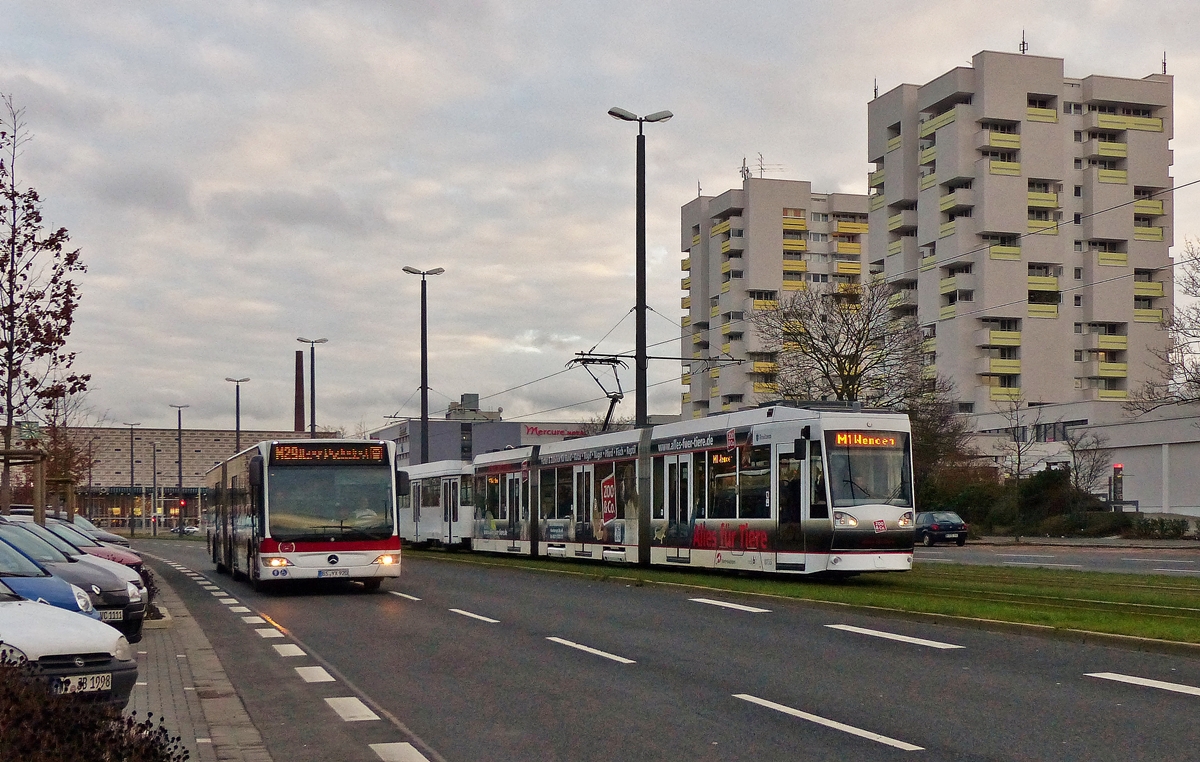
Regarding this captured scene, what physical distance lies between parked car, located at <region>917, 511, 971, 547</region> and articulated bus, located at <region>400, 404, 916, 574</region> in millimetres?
21298

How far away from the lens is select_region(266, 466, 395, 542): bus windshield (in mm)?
23438

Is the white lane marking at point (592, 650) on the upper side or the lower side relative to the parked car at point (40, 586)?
lower

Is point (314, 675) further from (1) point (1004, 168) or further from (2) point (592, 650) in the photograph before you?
(1) point (1004, 168)

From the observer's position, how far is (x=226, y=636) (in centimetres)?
1659

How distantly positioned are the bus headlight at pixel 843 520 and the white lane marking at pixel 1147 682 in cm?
1126

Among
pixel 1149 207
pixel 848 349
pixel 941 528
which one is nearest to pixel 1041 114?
pixel 1149 207

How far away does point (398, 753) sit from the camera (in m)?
8.64

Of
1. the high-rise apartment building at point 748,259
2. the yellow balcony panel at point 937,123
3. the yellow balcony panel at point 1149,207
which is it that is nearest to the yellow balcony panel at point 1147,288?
the yellow balcony panel at point 1149,207

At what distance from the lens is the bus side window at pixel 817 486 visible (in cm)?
2294

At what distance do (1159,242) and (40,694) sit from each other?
102 m

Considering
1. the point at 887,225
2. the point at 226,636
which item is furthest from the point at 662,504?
the point at 887,225

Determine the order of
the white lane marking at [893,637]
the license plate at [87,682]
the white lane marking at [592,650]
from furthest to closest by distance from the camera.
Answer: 1. the white lane marking at [893,637]
2. the white lane marking at [592,650]
3. the license plate at [87,682]

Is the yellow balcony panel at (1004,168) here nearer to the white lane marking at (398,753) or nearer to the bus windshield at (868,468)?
the bus windshield at (868,468)

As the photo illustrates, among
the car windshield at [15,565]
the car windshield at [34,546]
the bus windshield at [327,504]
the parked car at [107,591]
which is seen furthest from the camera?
the bus windshield at [327,504]
